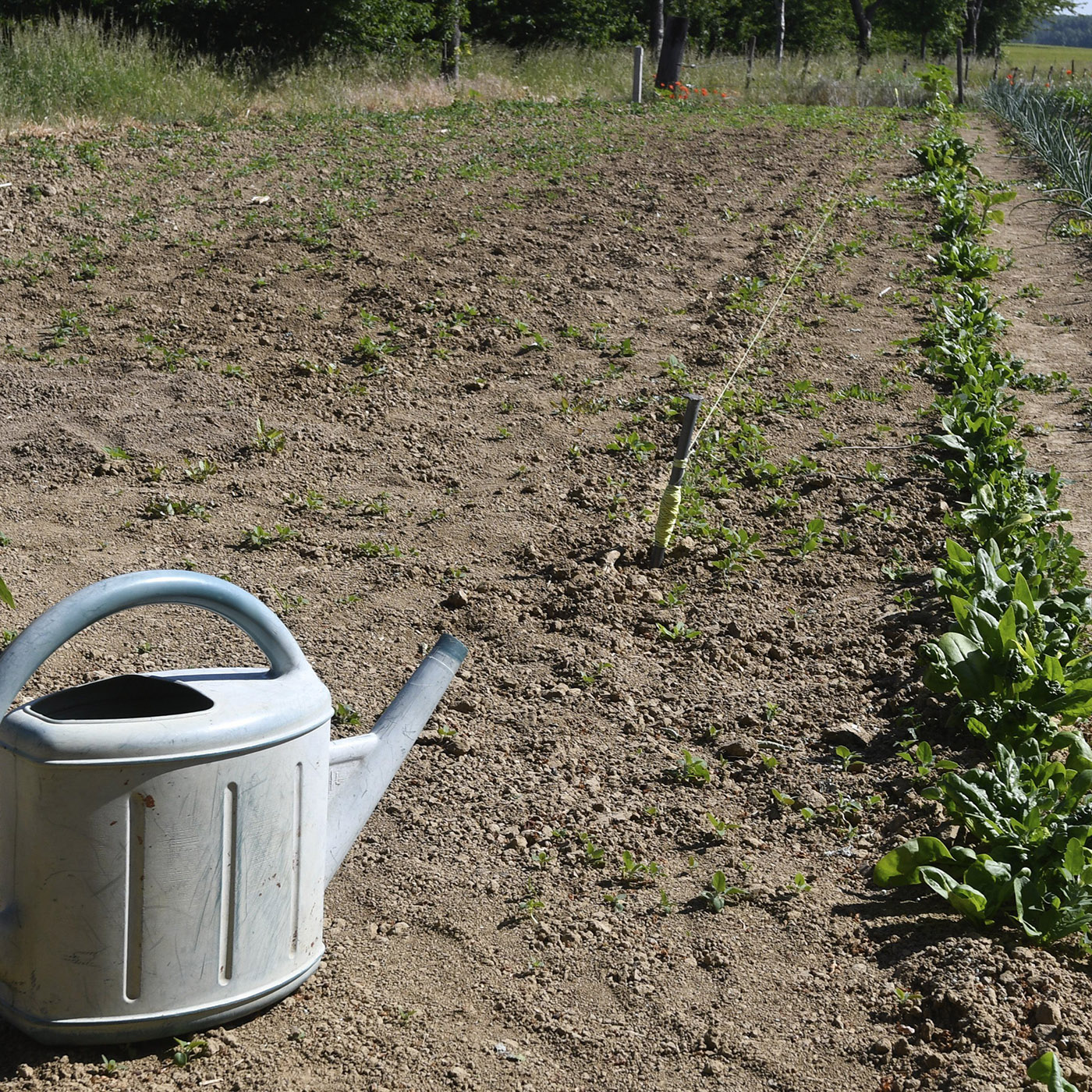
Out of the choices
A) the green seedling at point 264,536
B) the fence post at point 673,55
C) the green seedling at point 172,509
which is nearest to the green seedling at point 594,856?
the green seedling at point 264,536

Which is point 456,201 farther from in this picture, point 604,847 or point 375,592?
point 604,847

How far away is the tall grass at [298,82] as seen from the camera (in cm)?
1079

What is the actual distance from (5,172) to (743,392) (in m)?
5.75

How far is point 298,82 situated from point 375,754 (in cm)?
1355

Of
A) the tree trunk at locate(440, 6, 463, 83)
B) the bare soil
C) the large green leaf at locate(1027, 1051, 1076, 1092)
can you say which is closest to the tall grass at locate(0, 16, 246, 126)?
the bare soil

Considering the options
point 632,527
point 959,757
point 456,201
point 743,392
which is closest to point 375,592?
point 632,527

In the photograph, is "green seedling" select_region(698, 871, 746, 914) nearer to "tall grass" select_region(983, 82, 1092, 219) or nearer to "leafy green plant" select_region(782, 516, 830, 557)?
"leafy green plant" select_region(782, 516, 830, 557)

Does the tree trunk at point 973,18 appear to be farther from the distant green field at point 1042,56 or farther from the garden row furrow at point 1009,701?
the garden row furrow at point 1009,701

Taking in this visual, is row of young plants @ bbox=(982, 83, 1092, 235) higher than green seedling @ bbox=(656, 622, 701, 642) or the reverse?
higher

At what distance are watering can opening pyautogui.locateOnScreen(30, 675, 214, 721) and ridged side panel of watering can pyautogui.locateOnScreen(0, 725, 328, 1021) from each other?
0.13 meters

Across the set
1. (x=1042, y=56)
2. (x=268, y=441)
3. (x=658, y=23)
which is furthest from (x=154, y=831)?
(x=1042, y=56)

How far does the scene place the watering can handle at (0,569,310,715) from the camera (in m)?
1.70

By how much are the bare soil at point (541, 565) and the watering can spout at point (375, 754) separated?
30cm

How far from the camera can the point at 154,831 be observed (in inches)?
69.1
